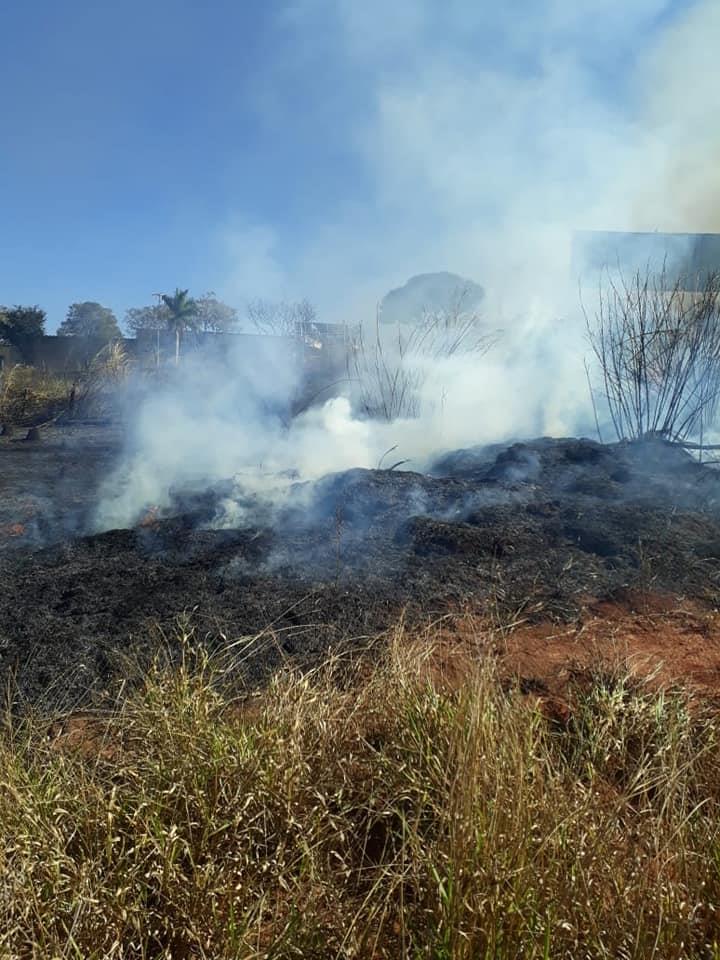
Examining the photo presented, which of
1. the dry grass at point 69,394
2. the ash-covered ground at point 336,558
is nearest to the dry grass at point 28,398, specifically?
the dry grass at point 69,394

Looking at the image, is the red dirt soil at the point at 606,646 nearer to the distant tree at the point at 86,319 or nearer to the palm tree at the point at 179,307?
the palm tree at the point at 179,307

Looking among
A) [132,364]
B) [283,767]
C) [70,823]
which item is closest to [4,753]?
[70,823]

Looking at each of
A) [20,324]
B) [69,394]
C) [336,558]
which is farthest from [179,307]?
[336,558]

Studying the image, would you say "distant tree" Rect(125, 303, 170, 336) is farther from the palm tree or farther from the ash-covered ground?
the ash-covered ground

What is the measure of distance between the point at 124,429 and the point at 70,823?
475 inches

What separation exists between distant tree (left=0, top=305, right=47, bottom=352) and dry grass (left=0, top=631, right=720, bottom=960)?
85.5ft

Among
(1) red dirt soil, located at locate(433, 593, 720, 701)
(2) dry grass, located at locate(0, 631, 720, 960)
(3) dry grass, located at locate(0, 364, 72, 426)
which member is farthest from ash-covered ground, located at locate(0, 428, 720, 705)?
(3) dry grass, located at locate(0, 364, 72, 426)

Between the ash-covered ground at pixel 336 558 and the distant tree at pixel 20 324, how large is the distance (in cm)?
2073

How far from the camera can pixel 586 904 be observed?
1.70m

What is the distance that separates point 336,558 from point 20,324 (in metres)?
26.0

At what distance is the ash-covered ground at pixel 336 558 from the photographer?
392 cm

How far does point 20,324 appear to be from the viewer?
86.9 ft

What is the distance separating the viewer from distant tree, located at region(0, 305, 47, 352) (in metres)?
25.8

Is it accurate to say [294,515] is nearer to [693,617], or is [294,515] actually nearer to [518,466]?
[518,466]
